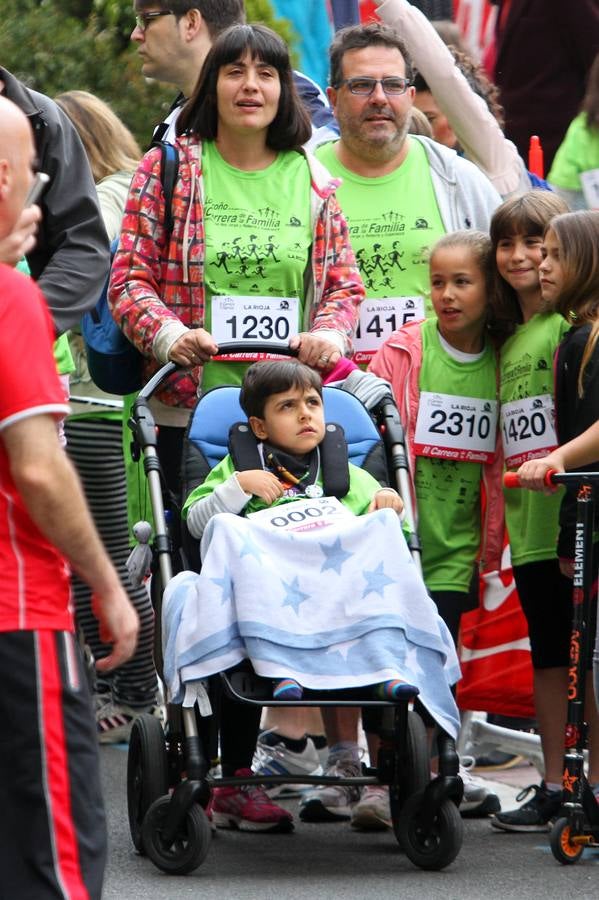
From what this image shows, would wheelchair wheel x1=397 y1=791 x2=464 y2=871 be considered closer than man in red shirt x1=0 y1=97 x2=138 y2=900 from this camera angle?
No

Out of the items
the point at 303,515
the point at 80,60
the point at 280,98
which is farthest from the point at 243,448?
the point at 80,60

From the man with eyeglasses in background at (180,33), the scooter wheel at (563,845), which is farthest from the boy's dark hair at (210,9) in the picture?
the scooter wheel at (563,845)

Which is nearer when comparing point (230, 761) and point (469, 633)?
point (230, 761)

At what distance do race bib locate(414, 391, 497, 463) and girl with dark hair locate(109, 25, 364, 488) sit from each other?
1.35ft

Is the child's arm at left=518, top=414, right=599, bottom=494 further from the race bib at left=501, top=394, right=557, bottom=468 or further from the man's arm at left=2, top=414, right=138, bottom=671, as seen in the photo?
the man's arm at left=2, top=414, right=138, bottom=671

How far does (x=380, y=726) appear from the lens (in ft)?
18.6

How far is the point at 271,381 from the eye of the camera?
5809mm

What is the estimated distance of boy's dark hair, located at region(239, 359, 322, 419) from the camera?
5801mm

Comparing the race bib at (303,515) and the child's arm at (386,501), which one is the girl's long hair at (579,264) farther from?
the race bib at (303,515)

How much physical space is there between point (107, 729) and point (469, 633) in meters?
1.58

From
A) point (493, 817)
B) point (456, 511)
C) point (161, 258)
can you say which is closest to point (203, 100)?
point (161, 258)

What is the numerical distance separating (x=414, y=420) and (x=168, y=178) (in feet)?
3.67

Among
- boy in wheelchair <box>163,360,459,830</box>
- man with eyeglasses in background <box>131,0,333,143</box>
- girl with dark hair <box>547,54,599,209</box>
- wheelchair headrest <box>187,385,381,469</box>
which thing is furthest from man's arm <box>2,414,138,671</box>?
girl with dark hair <box>547,54,599,209</box>

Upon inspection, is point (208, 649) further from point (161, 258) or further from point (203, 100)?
point (203, 100)
